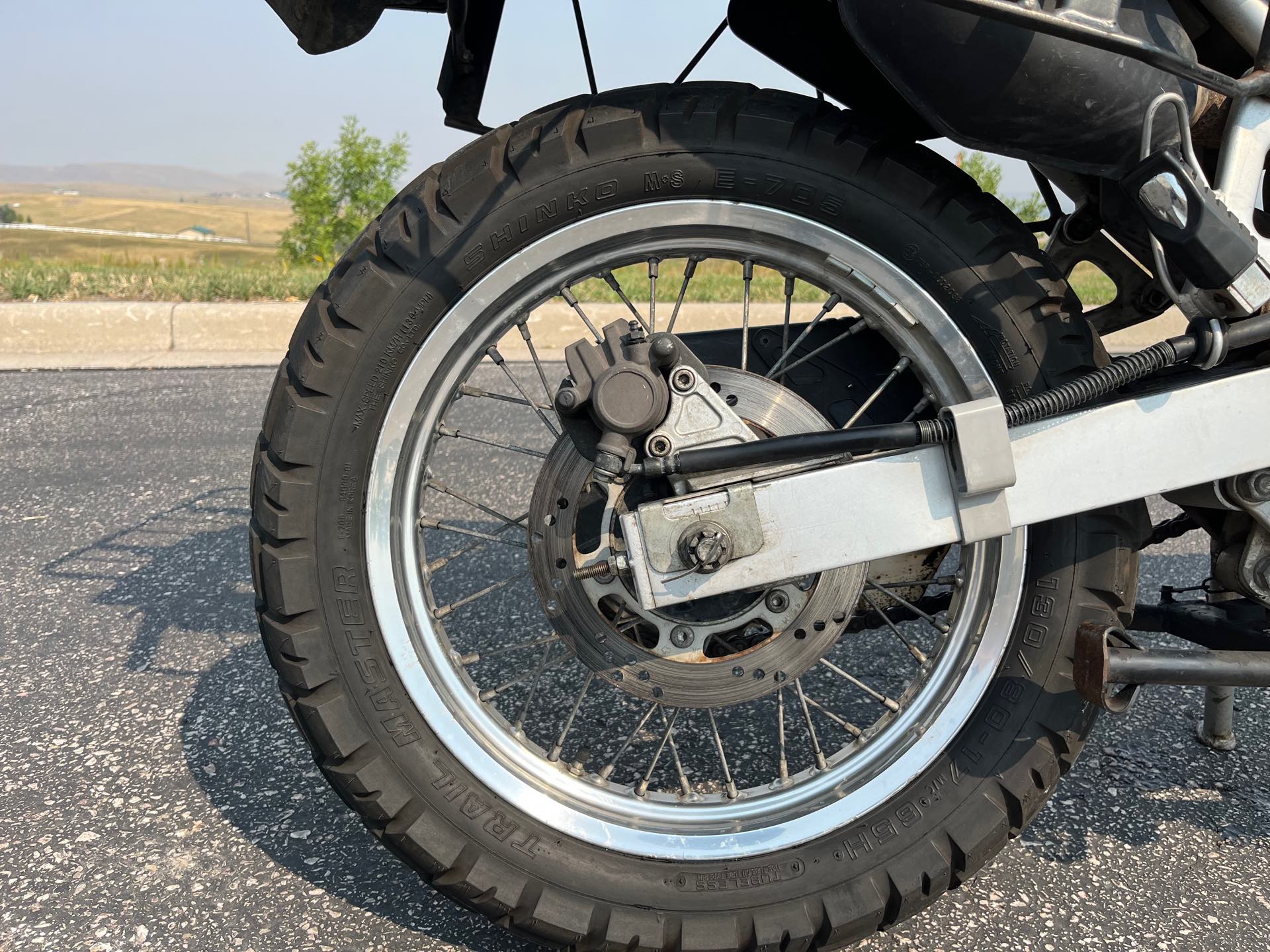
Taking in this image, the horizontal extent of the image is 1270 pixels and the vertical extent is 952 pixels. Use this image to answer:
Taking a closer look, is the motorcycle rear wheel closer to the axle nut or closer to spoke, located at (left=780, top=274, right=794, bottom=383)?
spoke, located at (left=780, top=274, right=794, bottom=383)

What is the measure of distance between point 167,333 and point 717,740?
6.01 m

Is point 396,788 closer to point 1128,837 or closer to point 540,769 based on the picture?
point 540,769

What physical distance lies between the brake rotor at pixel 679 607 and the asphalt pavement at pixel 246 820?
1.56 feet

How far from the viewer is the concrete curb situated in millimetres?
6164

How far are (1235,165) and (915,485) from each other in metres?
0.63

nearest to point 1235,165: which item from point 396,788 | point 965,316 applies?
point 965,316

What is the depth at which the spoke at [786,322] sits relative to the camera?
5.22 ft

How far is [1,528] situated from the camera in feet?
11.1

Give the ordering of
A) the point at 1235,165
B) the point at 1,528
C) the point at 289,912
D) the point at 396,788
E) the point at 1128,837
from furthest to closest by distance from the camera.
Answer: the point at 1,528
the point at 1128,837
the point at 289,912
the point at 396,788
the point at 1235,165

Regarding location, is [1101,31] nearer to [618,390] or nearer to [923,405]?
[923,405]

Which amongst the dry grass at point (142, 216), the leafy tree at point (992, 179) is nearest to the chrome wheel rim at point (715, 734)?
the leafy tree at point (992, 179)

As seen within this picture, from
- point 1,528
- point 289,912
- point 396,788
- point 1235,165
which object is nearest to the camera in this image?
point 1235,165

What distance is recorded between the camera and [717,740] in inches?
61.5

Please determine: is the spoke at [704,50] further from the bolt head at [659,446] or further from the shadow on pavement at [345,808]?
the shadow on pavement at [345,808]
